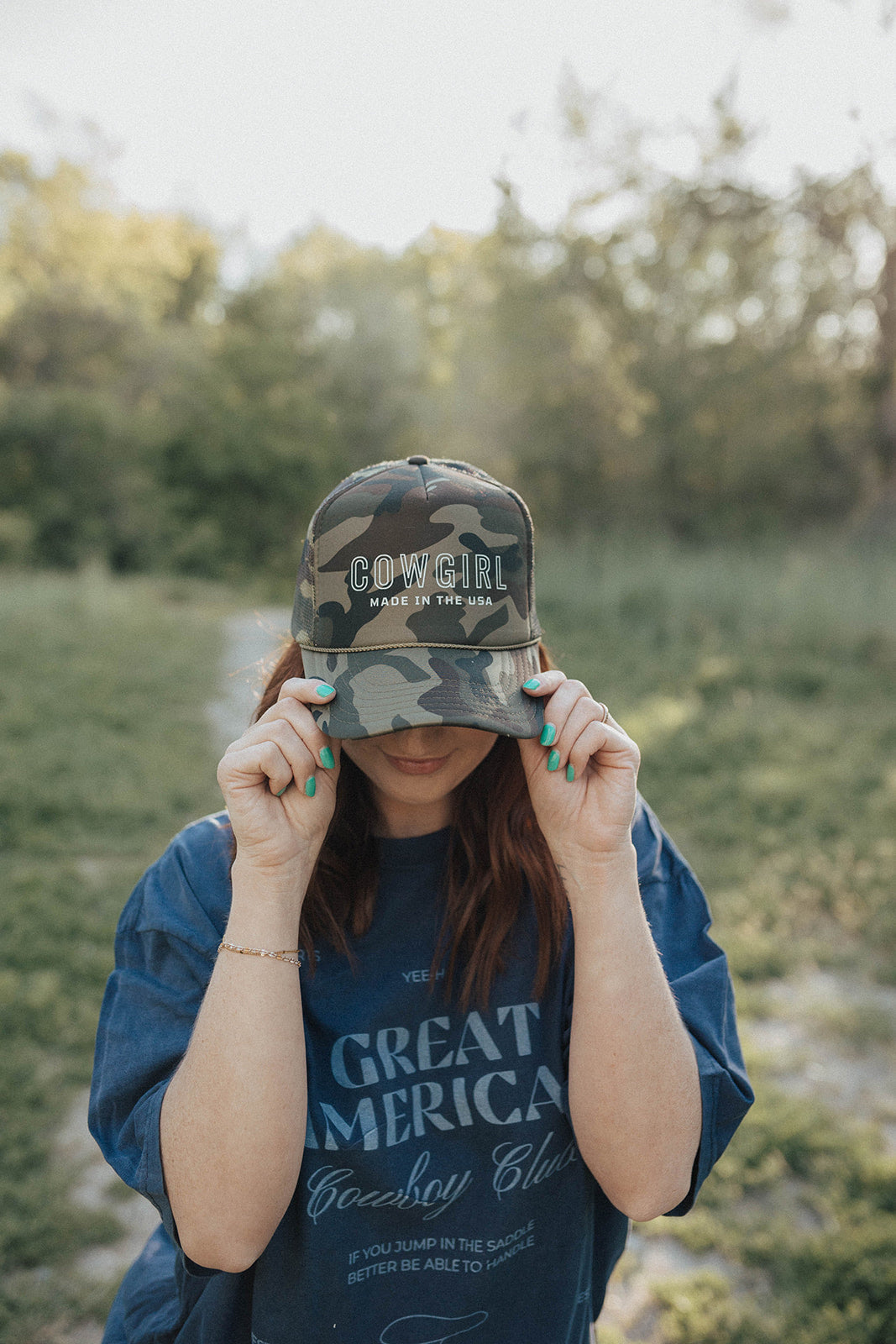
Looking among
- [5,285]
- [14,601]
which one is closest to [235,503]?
[5,285]

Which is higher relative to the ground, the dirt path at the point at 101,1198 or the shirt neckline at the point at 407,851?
the shirt neckline at the point at 407,851

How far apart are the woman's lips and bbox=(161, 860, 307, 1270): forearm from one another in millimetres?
300

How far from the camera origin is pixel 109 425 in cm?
2173

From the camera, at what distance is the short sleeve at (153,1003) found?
139cm

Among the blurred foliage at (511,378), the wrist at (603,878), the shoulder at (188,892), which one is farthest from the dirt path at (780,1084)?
the blurred foliage at (511,378)

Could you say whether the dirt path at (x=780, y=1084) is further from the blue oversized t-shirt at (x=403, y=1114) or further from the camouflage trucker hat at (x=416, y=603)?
the blue oversized t-shirt at (x=403, y=1114)

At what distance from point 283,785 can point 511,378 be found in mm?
18679

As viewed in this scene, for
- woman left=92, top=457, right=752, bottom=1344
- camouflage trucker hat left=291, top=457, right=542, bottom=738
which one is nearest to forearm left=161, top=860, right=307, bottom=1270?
woman left=92, top=457, right=752, bottom=1344

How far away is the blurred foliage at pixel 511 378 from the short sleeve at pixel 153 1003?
14.1 meters

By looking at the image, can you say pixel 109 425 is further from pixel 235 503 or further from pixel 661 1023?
pixel 661 1023

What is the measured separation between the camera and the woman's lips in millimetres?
1531

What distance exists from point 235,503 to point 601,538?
1048 centimetres

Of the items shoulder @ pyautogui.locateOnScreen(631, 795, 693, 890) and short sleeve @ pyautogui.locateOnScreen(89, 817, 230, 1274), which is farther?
shoulder @ pyautogui.locateOnScreen(631, 795, 693, 890)

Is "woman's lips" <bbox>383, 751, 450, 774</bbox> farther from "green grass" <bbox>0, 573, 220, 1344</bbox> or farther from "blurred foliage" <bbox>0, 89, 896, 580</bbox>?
"blurred foliage" <bbox>0, 89, 896, 580</bbox>
